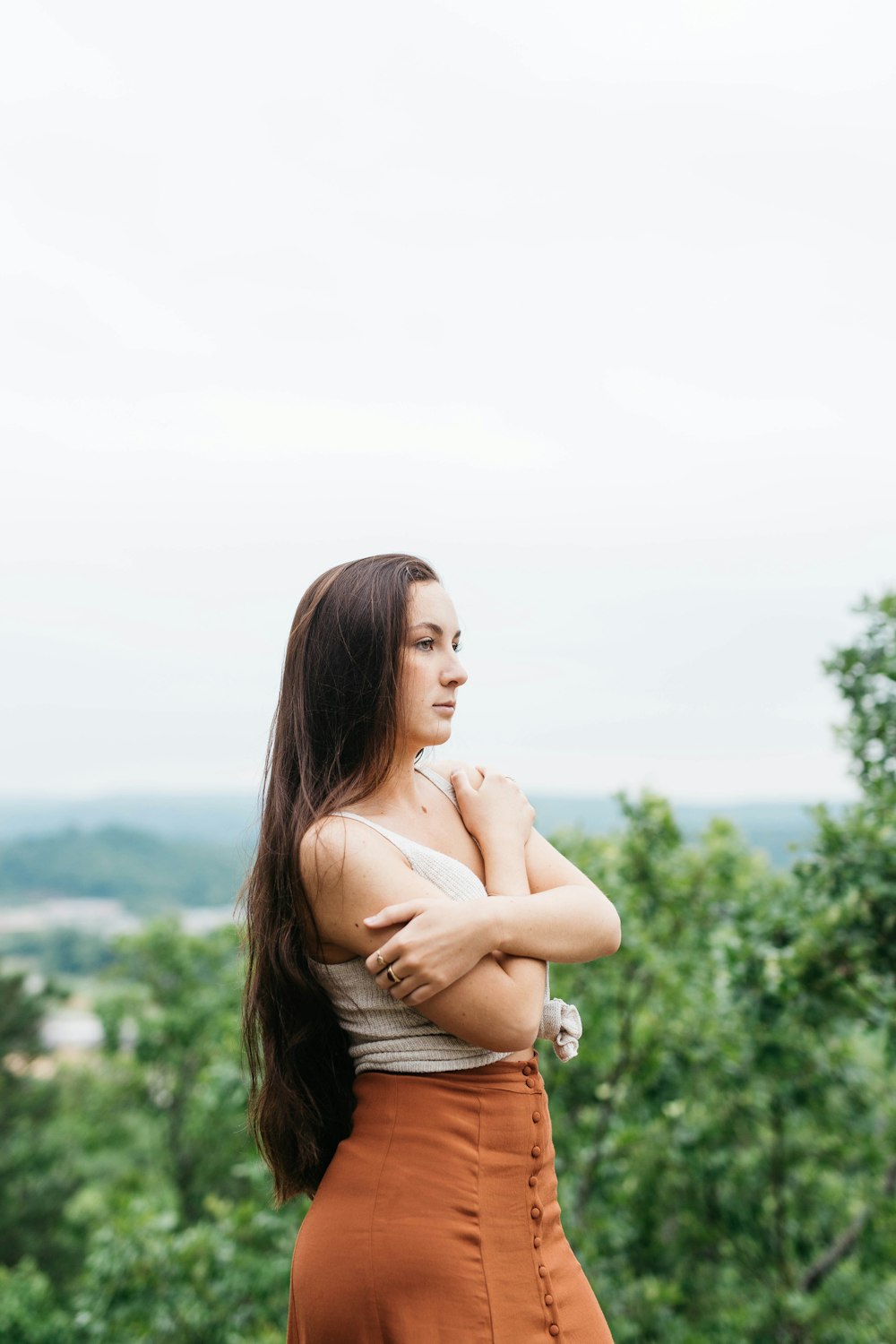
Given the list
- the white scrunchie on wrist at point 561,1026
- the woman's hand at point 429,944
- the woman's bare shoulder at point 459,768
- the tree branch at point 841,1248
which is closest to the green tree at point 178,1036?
the tree branch at point 841,1248

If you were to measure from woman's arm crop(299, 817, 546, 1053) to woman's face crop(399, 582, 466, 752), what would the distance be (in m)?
0.22

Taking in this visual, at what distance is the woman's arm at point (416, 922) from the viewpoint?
5.35 feet

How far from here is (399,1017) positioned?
1750 millimetres

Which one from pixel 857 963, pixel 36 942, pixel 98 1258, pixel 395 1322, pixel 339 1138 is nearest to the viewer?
pixel 395 1322

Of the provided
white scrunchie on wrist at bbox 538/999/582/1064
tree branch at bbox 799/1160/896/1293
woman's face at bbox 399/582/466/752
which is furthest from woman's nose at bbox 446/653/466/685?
tree branch at bbox 799/1160/896/1293

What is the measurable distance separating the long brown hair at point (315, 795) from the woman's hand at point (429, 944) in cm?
21

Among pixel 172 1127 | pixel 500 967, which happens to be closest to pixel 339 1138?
pixel 500 967

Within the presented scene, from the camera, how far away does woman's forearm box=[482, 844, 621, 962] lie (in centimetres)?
169

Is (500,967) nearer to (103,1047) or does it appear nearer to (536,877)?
(536,877)

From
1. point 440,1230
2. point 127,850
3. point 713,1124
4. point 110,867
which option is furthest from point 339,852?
point 127,850

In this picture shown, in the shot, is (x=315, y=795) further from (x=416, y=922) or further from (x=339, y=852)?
(x=416, y=922)

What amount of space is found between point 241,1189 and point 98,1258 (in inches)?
432

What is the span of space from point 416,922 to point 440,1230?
462 millimetres

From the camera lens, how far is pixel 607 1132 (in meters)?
6.02
